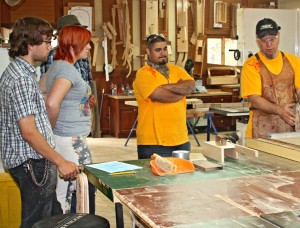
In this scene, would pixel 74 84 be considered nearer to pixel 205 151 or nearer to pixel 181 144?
pixel 205 151

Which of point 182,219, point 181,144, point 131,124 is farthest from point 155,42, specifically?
point 131,124

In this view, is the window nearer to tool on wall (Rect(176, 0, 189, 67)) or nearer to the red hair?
tool on wall (Rect(176, 0, 189, 67))

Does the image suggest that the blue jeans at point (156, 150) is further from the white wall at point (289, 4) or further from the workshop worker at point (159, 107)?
the white wall at point (289, 4)

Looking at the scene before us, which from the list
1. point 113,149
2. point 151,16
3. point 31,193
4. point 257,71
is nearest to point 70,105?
point 31,193

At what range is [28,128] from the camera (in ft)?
7.75

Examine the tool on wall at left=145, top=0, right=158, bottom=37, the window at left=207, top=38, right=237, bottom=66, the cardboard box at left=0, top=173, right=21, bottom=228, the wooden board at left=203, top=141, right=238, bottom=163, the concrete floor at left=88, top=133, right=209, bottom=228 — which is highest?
the tool on wall at left=145, top=0, right=158, bottom=37

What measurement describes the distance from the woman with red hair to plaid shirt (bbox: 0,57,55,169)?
0.90 feet

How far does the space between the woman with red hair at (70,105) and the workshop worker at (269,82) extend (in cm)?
121

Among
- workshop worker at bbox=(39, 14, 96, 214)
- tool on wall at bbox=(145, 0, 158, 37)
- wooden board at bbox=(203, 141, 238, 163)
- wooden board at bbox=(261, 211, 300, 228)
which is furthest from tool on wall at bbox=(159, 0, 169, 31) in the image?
wooden board at bbox=(261, 211, 300, 228)

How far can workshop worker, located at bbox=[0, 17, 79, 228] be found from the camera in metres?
2.37

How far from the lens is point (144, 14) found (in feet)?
28.7

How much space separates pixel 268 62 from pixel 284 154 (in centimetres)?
86

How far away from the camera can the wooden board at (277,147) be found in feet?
8.94

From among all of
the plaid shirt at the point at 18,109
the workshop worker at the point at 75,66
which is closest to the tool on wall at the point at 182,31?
the workshop worker at the point at 75,66
